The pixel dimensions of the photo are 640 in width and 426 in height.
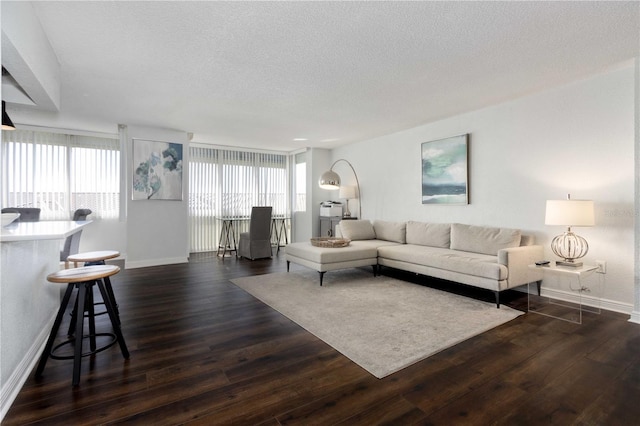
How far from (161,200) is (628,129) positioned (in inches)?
254

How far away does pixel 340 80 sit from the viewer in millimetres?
3457

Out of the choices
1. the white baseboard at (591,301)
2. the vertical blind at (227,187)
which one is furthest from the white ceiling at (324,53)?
the vertical blind at (227,187)

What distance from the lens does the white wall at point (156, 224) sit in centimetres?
544

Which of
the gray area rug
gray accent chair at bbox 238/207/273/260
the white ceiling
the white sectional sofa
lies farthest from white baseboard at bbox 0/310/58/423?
gray accent chair at bbox 238/207/273/260

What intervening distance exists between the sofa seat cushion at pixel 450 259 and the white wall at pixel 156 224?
12.1 feet

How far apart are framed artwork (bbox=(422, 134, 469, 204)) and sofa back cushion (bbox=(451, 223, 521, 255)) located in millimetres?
515

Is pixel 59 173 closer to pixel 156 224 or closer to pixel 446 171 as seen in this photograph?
pixel 156 224

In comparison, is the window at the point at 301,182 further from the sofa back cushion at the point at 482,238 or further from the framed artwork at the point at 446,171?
the sofa back cushion at the point at 482,238

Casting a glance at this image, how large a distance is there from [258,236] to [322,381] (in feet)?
14.8

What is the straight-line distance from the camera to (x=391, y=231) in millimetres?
5512

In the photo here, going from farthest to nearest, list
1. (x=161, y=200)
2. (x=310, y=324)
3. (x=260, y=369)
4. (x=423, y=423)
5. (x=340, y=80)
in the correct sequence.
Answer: (x=161, y=200) → (x=340, y=80) → (x=310, y=324) → (x=260, y=369) → (x=423, y=423)

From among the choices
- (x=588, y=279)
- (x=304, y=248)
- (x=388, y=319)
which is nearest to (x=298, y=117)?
(x=304, y=248)

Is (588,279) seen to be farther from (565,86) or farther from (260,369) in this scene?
(260,369)

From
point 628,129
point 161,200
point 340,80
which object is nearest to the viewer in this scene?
point 628,129
